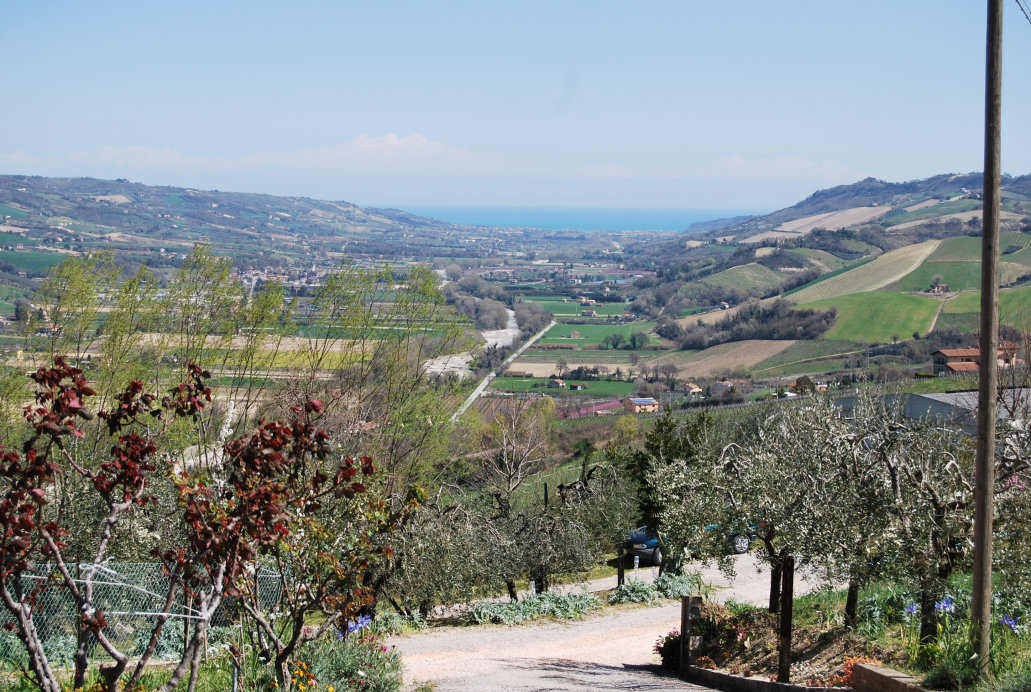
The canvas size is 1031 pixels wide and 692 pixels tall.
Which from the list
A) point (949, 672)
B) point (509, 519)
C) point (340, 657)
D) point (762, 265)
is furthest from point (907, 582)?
point (762, 265)

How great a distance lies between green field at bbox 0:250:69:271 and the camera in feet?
315

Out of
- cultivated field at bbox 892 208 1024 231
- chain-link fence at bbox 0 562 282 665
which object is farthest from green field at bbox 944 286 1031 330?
cultivated field at bbox 892 208 1024 231

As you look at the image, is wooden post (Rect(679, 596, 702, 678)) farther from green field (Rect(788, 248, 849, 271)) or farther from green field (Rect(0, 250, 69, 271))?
green field (Rect(788, 248, 849, 271))

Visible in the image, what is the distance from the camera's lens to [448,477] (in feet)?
83.1

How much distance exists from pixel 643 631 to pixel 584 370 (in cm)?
7546

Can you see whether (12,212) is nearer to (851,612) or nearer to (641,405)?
(641,405)

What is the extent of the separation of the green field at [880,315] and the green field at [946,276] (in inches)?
310

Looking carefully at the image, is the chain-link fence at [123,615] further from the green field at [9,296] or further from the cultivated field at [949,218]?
the cultivated field at [949,218]

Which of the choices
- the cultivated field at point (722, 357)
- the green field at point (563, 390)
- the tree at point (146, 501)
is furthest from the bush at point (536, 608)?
the cultivated field at point (722, 357)

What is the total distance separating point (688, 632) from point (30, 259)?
11034 cm

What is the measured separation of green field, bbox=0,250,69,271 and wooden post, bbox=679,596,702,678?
3803 inches

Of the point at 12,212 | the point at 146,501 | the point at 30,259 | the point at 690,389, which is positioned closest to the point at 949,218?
the point at 690,389

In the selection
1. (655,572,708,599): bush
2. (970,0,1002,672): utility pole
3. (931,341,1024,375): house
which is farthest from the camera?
(931,341,1024,375): house

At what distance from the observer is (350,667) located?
30.3 ft
